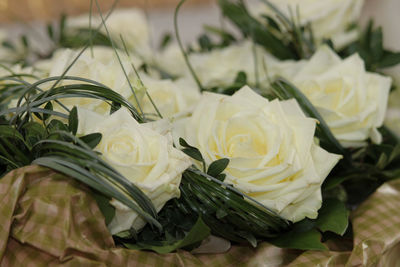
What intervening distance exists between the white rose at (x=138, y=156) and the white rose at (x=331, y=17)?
0.39m

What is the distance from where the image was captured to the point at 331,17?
0.66 metres

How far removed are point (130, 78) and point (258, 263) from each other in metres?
0.21

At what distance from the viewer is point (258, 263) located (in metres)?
0.38

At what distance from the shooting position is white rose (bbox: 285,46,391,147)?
0.47 m

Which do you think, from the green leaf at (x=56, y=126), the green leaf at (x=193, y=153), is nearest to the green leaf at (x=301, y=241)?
the green leaf at (x=193, y=153)

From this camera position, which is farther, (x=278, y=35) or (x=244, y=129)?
(x=278, y=35)

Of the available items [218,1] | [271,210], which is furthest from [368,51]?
[271,210]

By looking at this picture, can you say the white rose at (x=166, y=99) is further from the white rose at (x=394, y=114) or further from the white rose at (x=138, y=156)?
the white rose at (x=394, y=114)

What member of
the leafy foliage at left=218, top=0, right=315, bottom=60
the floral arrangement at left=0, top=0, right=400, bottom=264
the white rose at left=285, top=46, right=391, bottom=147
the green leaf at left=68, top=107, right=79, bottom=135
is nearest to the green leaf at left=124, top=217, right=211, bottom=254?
the floral arrangement at left=0, top=0, right=400, bottom=264

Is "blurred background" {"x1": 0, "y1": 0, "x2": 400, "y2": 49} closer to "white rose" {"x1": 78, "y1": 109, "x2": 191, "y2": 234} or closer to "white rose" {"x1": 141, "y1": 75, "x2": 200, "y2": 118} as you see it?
"white rose" {"x1": 141, "y1": 75, "x2": 200, "y2": 118}

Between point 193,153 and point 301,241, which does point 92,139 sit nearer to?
point 193,153

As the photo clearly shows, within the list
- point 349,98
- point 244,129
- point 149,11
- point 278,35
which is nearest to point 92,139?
point 244,129

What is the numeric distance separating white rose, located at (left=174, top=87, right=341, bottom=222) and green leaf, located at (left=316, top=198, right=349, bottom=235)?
0.03m

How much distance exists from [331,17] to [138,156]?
45 cm
